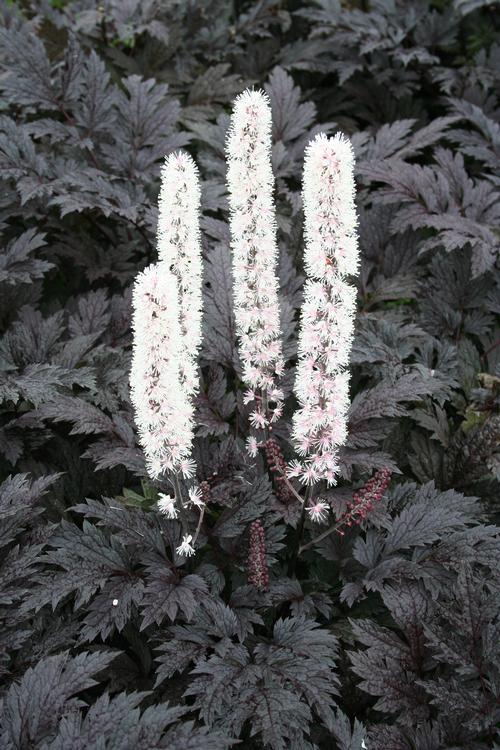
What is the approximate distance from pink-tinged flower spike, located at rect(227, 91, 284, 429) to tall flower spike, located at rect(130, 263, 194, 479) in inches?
18.9

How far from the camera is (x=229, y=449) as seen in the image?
331cm

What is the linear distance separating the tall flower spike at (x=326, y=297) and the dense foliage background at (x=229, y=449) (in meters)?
0.51

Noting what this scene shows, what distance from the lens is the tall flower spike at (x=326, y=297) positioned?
2.38m

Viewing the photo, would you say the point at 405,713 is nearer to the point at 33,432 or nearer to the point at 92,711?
the point at 92,711

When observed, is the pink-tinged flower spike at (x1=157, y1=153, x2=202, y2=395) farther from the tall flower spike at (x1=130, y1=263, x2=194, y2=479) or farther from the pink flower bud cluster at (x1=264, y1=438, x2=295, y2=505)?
the pink flower bud cluster at (x1=264, y1=438, x2=295, y2=505)

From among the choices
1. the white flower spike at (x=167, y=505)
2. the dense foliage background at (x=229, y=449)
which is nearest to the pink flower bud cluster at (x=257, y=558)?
the dense foliage background at (x=229, y=449)

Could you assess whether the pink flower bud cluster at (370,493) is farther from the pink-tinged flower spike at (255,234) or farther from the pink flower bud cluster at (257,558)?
the pink-tinged flower spike at (255,234)

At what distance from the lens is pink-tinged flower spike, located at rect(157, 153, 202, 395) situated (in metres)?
2.67

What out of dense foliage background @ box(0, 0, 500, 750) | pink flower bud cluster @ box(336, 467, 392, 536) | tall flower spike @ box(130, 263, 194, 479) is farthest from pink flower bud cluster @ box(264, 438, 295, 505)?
tall flower spike @ box(130, 263, 194, 479)

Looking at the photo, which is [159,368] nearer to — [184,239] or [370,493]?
[184,239]

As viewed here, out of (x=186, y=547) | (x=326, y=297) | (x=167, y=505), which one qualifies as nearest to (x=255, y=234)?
(x=326, y=297)

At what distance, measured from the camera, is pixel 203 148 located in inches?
212

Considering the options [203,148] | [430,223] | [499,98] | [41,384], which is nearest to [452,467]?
[430,223]

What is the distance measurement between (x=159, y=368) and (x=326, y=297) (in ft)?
2.15
